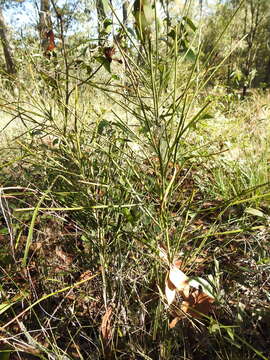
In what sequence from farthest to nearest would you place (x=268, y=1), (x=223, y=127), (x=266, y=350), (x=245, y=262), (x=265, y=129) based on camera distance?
(x=268, y=1) < (x=223, y=127) < (x=265, y=129) < (x=245, y=262) < (x=266, y=350)

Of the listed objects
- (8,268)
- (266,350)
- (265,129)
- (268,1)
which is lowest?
(266,350)

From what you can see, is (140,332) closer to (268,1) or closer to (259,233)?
(259,233)

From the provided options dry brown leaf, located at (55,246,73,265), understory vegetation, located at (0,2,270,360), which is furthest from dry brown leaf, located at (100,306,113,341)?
dry brown leaf, located at (55,246,73,265)

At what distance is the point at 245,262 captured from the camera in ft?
3.24

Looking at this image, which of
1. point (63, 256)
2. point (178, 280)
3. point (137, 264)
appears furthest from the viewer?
point (63, 256)

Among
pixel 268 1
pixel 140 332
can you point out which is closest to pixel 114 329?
pixel 140 332

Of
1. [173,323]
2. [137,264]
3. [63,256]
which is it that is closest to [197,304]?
[173,323]

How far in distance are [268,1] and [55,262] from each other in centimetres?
1107

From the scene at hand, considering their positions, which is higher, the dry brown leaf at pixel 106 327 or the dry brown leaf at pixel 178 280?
the dry brown leaf at pixel 178 280

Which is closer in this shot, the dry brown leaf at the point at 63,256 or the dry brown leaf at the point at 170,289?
the dry brown leaf at the point at 170,289

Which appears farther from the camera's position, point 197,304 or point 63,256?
point 63,256

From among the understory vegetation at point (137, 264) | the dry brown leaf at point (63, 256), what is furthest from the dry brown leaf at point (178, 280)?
the dry brown leaf at point (63, 256)

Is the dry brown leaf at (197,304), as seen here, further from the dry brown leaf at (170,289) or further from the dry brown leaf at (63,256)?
the dry brown leaf at (63,256)

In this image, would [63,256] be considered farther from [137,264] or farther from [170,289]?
[170,289]
